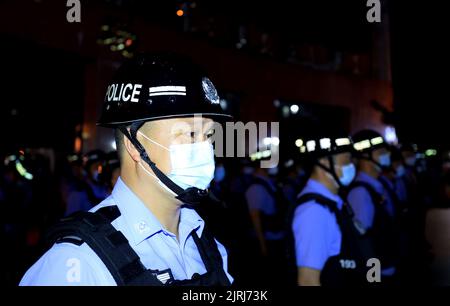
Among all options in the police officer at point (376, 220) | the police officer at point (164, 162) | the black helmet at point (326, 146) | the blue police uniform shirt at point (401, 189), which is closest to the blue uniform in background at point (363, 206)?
the police officer at point (376, 220)

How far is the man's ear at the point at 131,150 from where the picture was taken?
1994 mm

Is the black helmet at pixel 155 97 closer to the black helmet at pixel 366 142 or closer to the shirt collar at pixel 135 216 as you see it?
the shirt collar at pixel 135 216

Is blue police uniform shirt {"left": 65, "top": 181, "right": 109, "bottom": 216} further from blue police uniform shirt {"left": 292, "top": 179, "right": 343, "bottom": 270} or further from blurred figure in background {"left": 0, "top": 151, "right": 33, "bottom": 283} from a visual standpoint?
blue police uniform shirt {"left": 292, "top": 179, "right": 343, "bottom": 270}

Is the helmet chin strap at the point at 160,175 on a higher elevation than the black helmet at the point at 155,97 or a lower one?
lower

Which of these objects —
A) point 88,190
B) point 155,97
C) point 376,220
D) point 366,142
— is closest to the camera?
point 155,97

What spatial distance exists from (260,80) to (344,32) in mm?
6366

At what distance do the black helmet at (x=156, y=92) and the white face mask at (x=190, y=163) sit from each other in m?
0.14

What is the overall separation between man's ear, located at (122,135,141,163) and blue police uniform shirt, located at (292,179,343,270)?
1.81m

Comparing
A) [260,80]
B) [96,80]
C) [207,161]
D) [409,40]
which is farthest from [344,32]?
[207,161]

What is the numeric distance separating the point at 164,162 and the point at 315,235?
Answer: 5.67 feet

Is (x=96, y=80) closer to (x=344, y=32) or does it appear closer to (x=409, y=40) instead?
(x=409, y=40)

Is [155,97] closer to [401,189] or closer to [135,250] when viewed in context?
[135,250]

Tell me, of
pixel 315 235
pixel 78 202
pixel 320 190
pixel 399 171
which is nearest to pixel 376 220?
pixel 320 190

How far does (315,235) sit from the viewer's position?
330 centimetres
